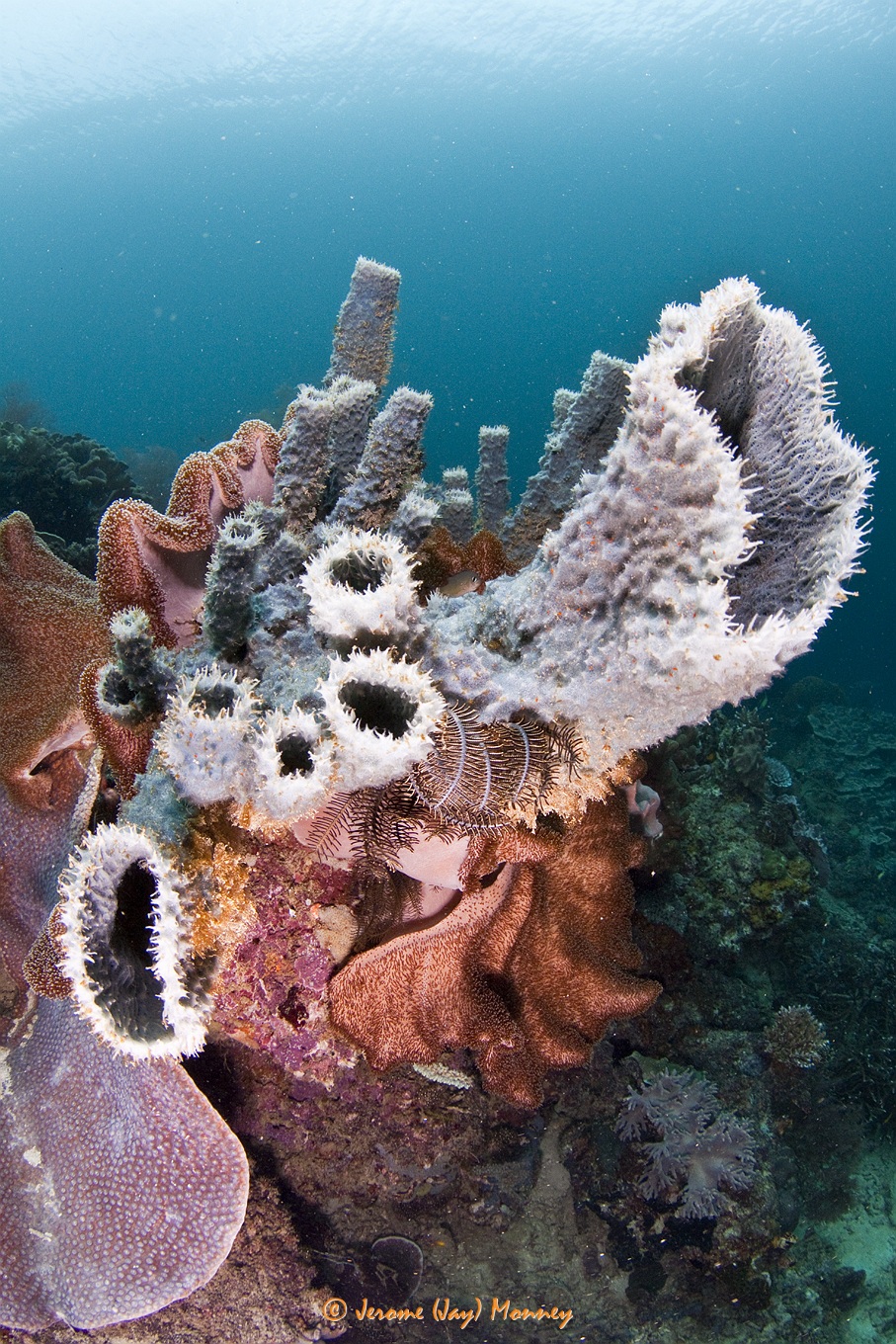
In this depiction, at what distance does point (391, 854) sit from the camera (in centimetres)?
202

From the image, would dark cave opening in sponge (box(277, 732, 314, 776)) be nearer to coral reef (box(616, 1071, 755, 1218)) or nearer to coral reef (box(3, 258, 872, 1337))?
coral reef (box(3, 258, 872, 1337))

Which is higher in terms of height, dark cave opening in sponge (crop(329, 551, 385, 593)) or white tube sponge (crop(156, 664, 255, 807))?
dark cave opening in sponge (crop(329, 551, 385, 593))

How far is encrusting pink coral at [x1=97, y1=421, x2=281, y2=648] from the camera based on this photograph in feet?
7.18

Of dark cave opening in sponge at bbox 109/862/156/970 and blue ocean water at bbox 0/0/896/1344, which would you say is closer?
dark cave opening in sponge at bbox 109/862/156/970

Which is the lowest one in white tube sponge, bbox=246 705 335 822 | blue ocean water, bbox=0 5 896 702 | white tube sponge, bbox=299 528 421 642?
white tube sponge, bbox=246 705 335 822

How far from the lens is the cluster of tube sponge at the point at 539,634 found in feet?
4.78

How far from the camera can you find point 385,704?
160 cm

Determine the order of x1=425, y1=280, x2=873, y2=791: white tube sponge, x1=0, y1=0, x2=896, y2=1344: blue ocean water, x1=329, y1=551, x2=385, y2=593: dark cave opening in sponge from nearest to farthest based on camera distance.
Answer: x1=425, y1=280, x2=873, y2=791: white tube sponge < x1=329, y1=551, x2=385, y2=593: dark cave opening in sponge < x1=0, y1=0, x2=896, y2=1344: blue ocean water

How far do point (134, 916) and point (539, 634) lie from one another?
1285mm

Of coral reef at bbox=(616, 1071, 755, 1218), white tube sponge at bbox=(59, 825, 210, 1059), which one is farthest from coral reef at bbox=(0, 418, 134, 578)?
coral reef at bbox=(616, 1071, 755, 1218)

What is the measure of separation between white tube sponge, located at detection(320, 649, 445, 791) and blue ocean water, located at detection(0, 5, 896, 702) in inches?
2078

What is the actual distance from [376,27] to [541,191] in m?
40.8

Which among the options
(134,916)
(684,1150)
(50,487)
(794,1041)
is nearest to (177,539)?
(134,916)

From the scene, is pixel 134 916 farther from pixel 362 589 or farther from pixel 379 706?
pixel 362 589
